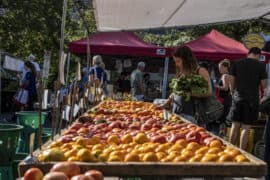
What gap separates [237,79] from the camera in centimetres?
764

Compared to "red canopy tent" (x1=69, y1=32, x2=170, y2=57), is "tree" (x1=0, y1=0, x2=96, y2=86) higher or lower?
higher

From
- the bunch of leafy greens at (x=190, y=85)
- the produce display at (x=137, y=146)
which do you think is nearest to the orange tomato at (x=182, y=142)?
the produce display at (x=137, y=146)

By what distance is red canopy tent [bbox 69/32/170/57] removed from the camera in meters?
14.3

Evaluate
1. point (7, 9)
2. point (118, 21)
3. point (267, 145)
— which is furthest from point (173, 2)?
point (7, 9)

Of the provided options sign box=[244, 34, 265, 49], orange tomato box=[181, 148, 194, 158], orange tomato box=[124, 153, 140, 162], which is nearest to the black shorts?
orange tomato box=[181, 148, 194, 158]

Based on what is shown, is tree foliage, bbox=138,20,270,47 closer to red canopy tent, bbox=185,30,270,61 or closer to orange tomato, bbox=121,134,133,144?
red canopy tent, bbox=185,30,270,61

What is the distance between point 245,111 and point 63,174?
5.47 meters

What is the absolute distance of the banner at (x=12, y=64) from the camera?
1044cm

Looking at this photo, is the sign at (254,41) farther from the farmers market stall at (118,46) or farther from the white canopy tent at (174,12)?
the white canopy tent at (174,12)

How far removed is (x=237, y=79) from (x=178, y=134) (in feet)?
12.2

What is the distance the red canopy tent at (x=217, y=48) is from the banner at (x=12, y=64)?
5.12 meters

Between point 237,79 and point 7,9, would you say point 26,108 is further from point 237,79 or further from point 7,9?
point 7,9

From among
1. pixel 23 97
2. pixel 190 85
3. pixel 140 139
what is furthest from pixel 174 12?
Answer: pixel 140 139

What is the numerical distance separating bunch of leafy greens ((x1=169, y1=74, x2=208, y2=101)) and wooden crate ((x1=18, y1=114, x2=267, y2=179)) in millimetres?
2678
